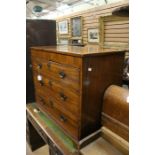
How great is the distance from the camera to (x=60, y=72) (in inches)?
49.4

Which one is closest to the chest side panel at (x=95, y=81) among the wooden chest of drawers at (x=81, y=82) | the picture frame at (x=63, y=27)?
the wooden chest of drawers at (x=81, y=82)

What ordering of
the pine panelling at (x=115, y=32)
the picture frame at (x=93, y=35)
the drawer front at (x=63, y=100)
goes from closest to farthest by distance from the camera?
1. the drawer front at (x=63, y=100)
2. the pine panelling at (x=115, y=32)
3. the picture frame at (x=93, y=35)

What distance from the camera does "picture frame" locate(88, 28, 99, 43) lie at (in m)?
3.17

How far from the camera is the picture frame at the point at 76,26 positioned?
12.1 ft

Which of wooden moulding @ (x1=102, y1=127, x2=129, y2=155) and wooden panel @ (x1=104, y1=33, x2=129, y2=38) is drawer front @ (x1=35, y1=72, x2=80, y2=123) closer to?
wooden moulding @ (x1=102, y1=127, x2=129, y2=155)

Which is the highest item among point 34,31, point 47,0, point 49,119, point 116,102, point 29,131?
point 47,0

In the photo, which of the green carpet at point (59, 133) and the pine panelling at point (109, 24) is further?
the pine panelling at point (109, 24)

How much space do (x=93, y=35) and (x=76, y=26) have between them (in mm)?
779

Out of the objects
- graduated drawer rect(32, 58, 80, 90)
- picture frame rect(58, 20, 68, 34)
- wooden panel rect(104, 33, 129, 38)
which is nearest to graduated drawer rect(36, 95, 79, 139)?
graduated drawer rect(32, 58, 80, 90)

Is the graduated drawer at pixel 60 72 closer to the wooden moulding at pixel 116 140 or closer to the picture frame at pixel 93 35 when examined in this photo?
the wooden moulding at pixel 116 140
